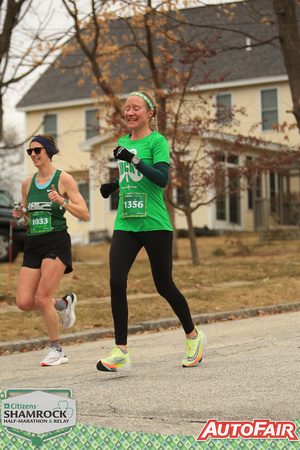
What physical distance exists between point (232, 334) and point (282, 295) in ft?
12.5

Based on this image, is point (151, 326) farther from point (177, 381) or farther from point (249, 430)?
point (249, 430)

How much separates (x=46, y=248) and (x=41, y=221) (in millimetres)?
252

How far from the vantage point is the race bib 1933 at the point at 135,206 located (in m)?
5.89

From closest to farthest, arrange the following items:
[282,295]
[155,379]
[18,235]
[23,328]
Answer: [155,379]
[23,328]
[282,295]
[18,235]

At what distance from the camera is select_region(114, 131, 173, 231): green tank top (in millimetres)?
5895

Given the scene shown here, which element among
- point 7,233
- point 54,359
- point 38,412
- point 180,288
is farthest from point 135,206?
point 7,233

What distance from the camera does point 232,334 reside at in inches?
342

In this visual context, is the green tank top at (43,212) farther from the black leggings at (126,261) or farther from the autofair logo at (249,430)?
the autofair logo at (249,430)

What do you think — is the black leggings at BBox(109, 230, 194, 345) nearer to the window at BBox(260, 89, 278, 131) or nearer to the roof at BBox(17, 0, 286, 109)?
the roof at BBox(17, 0, 286, 109)

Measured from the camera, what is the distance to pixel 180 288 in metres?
13.6

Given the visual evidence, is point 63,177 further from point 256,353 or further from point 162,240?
point 256,353

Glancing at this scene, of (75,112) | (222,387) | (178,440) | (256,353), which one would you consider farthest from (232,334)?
(75,112)

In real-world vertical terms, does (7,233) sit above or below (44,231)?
below

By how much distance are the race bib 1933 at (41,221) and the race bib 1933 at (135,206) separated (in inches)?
42.2
